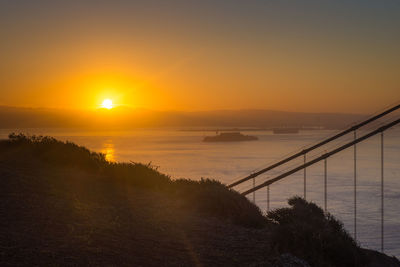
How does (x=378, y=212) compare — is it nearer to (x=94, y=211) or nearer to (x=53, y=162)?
(x=53, y=162)

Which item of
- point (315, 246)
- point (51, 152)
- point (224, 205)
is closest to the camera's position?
point (315, 246)

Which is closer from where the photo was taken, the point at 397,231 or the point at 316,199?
the point at 397,231

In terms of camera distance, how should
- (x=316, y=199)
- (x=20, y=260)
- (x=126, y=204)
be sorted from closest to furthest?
(x=20, y=260) < (x=126, y=204) < (x=316, y=199)

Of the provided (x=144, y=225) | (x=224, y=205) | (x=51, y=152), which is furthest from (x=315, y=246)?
(x=51, y=152)

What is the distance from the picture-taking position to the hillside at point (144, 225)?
20.8 ft

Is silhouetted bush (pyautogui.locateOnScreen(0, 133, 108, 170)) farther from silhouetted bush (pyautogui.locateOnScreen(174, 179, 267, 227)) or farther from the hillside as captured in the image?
silhouetted bush (pyautogui.locateOnScreen(174, 179, 267, 227))

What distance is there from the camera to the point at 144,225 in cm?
841

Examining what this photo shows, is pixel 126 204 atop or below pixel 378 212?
atop

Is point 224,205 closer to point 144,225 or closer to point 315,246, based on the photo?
point 144,225

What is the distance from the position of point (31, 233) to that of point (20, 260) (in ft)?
4.28

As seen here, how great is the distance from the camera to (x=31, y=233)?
22.2ft

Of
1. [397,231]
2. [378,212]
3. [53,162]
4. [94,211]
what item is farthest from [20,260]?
[378,212]

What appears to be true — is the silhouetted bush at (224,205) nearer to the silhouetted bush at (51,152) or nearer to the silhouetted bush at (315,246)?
the silhouetted bush at (315,246)

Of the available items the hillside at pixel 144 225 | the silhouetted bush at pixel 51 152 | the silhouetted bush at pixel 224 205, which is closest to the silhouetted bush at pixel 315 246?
the hillside at pixel 144 225
